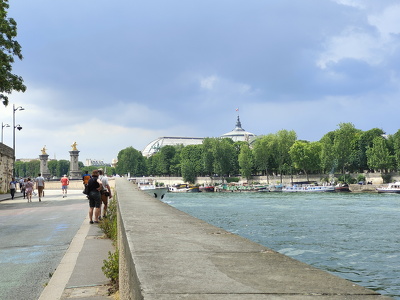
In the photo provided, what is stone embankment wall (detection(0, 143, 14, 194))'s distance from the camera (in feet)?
143

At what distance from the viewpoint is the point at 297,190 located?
10219 cm

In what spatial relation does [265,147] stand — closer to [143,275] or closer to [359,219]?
[359,219]

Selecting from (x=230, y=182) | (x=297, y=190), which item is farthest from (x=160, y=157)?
(x=297, y=190)

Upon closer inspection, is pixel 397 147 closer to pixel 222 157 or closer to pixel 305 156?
pixel 305 156

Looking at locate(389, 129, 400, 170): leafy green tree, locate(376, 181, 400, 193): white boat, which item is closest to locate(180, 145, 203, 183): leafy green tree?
locate(389, 129, 400, 170): leafy green tree

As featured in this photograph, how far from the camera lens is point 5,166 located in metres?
45.5

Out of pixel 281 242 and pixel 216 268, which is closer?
pixel 216 268

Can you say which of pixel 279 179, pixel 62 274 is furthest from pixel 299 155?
pixel 62 274

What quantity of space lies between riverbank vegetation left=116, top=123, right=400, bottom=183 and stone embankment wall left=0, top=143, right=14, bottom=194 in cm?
7771

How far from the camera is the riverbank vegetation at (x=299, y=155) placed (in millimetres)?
104881

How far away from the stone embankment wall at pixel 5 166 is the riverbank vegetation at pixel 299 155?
7771 centimetres

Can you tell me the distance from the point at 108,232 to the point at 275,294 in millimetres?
→ 9920

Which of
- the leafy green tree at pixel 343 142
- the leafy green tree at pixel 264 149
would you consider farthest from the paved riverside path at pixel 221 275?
the leafy green tree at pixel 264 149

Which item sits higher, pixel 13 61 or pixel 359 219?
pixel 13 61
